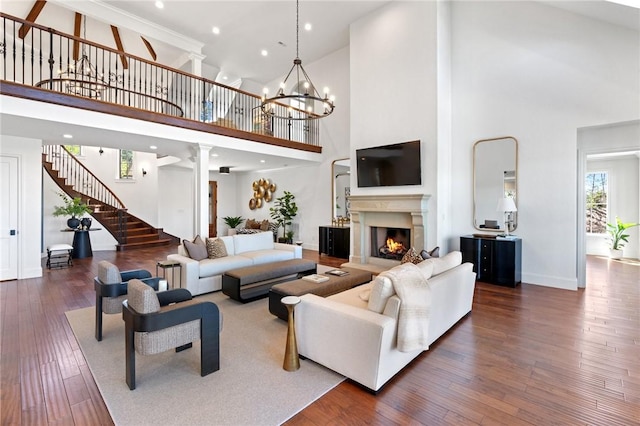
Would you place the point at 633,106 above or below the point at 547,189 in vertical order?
above

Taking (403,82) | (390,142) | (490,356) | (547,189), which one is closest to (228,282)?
(490,356)

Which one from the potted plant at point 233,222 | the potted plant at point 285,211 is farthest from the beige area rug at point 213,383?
the potted plant at point 233,222

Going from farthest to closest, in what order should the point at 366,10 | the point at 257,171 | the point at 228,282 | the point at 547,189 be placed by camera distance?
the point at 257,171 < the point at 366,10 < the point at 547,189 < the point at 228,282

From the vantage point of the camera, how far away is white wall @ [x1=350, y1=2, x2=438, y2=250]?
5.81m

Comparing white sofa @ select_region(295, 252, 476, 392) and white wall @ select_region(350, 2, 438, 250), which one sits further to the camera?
white wall @ select_region(350, 2, 438, 250)

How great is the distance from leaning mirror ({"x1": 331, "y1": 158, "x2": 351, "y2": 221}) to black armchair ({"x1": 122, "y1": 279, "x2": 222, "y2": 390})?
630 centimetres

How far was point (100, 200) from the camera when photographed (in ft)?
34.2

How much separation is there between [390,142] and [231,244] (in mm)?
3947

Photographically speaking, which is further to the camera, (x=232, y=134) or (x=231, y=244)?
(x=232, y=134)

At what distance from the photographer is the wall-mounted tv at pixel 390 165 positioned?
598 centimetres

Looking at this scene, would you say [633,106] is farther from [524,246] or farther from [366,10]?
[366,10]

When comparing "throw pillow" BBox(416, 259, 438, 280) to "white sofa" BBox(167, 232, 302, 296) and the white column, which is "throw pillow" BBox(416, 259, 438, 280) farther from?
the white column

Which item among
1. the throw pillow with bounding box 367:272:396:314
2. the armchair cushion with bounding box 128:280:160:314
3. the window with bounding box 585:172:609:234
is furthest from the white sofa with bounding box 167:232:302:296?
the window with bounding box 585:172:609:234

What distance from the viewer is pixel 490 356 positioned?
9.32 feet
